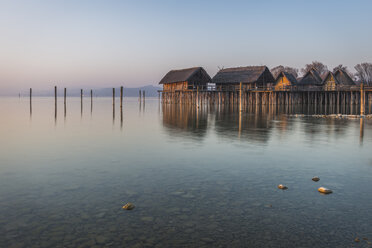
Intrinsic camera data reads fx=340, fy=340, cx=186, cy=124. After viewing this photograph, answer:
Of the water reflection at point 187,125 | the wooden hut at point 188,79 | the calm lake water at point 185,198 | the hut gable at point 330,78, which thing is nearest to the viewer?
the calm lake water at point 185,198

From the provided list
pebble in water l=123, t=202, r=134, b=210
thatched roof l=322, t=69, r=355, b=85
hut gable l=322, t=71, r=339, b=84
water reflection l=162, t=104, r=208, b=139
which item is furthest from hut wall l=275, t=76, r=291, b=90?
pebble in water l=123, t=202, r=134, b=210

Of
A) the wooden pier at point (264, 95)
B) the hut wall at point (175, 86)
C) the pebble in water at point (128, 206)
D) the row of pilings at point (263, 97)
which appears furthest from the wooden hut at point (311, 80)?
the pebble in water at point (128, 206)

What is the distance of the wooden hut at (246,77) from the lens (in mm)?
57125

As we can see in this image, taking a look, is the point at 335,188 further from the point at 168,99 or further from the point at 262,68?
the point at 168,99

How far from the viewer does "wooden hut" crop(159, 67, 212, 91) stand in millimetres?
58000

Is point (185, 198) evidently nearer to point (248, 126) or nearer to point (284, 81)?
point (248, 126)

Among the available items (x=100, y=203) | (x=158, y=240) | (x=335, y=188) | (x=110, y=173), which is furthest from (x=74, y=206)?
(x=335, y=188)

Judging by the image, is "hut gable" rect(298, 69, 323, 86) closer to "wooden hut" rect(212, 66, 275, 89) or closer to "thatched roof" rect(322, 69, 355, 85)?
"thatched roof" rect(322, 69, 355, 85)

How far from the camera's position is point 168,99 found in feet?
238

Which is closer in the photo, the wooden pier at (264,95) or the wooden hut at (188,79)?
the wooden pier at (264,95)

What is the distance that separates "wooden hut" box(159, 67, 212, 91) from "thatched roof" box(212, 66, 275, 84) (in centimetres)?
278

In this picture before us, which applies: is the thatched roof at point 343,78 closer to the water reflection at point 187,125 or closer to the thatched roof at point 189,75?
the thatched roof at point 189,75

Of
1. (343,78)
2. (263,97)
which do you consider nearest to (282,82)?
(263,97)

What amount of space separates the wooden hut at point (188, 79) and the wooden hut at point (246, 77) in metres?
2.69
